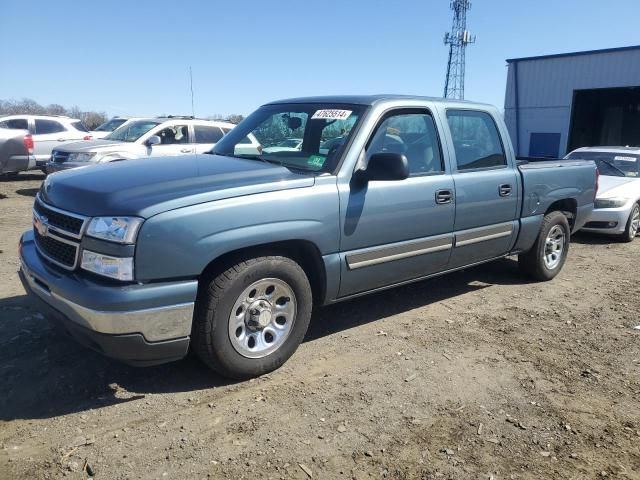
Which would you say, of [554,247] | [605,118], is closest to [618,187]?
[554,247]

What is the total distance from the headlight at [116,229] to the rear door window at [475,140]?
9.51 ft

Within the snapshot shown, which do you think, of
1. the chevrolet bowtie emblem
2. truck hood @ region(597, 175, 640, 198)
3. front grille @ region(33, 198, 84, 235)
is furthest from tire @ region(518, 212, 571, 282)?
the chevrolet bowtie emblem

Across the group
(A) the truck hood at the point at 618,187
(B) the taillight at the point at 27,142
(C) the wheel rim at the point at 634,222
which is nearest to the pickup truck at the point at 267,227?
(A) the truck hood at the point at 618,187

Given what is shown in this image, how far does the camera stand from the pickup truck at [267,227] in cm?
296

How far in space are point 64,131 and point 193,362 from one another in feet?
43.3

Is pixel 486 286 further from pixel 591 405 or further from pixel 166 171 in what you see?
pixel 166 171

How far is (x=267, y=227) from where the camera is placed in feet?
10.9

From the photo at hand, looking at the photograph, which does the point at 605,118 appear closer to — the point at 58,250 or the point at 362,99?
the point at 362,99

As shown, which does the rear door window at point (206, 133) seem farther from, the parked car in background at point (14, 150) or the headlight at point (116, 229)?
the headlight at point (116, 229)

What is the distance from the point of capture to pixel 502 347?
13.9 ft

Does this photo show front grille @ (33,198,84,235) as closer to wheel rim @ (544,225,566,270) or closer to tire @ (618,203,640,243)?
wheel rim @ (544,225,566,270)

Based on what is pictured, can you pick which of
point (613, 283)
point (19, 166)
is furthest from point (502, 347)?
point (19, 166)

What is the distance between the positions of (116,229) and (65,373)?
4.11ft

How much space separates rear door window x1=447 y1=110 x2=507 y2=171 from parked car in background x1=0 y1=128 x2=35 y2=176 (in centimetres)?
1086
